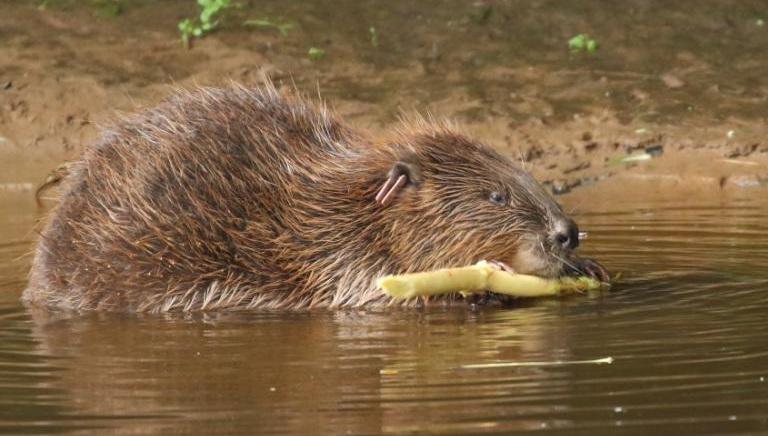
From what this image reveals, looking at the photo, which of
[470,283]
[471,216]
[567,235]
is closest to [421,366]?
[470,283]

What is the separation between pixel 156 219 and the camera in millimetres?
7914

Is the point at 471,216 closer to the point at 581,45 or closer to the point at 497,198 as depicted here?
the point at 497,198

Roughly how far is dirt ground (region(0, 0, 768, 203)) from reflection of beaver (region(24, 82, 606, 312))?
10.9ft

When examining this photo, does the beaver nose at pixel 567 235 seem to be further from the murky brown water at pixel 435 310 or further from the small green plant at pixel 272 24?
the small green plant at pixel 272 24

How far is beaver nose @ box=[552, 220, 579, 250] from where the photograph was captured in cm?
775

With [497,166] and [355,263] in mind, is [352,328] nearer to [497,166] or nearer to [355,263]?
[355,263]

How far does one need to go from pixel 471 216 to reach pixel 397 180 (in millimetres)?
382

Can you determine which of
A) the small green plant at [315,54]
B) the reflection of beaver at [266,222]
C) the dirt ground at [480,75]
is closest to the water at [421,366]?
the reflection of beaver at [266,222]

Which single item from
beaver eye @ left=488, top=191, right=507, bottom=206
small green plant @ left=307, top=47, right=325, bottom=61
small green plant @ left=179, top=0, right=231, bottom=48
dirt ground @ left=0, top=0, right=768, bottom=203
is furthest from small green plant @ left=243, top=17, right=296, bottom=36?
beaver eye @ left=488, top=191, right=507, bottom=206

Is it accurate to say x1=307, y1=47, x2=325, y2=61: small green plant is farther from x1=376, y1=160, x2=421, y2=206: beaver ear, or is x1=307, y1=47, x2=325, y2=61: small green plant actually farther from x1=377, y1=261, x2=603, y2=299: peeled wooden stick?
x1=377, y1=261, x2=603, y2=299: peeled wooden stick

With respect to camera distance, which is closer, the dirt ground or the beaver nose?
the beaver nose

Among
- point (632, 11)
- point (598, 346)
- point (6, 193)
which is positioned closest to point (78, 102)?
point (6, 193)

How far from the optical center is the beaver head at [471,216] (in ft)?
25.8

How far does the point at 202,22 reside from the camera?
1309 cm
